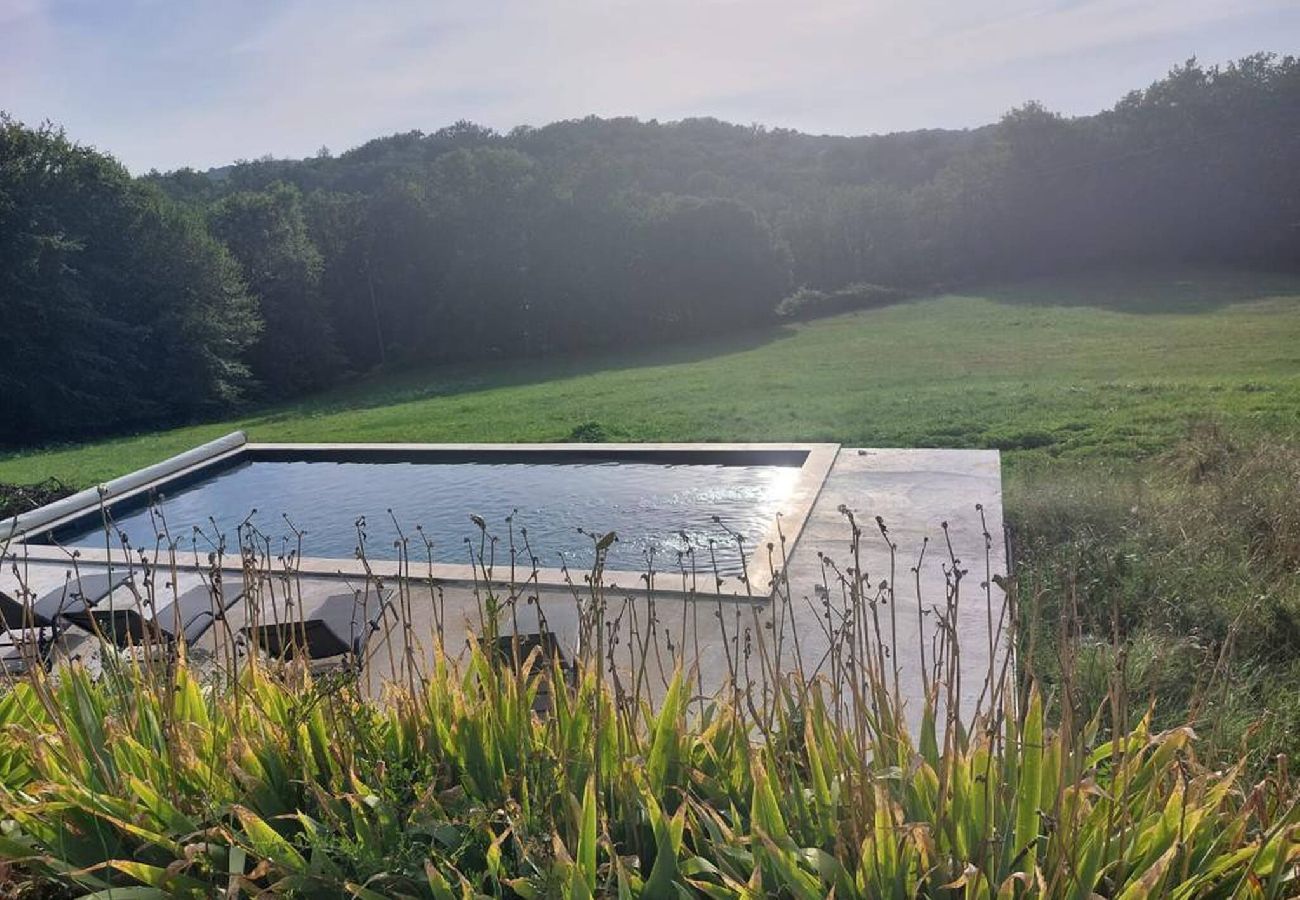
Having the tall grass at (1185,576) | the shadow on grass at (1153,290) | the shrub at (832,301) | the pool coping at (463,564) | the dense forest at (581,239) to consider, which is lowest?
the tall grass at (1185,576)

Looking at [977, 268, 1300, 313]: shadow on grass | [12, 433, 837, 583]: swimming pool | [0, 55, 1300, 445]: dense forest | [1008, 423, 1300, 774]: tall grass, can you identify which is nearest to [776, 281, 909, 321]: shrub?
[0, 55, 1300, 445]: dense forest

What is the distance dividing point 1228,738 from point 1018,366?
1261 centimetres

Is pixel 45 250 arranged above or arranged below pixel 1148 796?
above

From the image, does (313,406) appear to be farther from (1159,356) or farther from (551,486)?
(1159,356)

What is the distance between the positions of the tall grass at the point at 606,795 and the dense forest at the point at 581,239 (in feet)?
71.3

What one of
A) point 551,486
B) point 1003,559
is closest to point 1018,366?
point 551,486

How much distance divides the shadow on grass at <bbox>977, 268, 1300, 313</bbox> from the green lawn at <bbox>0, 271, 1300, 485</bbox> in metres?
0.09

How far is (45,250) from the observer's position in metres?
21.5

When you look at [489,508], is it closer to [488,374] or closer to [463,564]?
[463,564]

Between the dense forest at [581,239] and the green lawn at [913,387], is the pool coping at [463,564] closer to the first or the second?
the green lawn at [913,387]

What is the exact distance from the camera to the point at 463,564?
263 inches

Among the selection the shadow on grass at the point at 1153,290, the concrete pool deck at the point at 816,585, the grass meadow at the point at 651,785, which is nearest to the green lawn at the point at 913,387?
the shadow on grass at the point at 1153,290

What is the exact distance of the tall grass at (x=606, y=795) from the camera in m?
1.87

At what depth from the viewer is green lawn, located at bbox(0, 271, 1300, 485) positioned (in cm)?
1008
